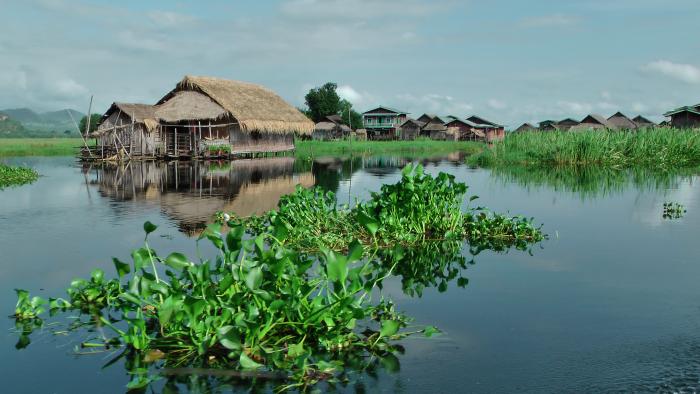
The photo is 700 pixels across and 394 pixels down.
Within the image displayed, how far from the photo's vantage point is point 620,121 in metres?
85.4

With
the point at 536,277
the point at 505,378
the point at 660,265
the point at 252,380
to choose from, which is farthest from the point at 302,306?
the point at 660,265

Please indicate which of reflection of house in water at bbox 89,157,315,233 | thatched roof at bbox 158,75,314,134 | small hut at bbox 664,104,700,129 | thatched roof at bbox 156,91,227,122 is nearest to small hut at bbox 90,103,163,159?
thatched roof at bbox 156,91,227,122

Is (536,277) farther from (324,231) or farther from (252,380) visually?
(252,380)

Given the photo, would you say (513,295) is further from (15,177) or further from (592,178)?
(15,177)

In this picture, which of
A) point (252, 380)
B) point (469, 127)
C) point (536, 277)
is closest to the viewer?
point (252, 380)

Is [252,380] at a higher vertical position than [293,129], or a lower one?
lower

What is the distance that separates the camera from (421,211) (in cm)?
1084

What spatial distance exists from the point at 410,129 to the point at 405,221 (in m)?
75.8

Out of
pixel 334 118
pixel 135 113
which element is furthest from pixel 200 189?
pixel 334 118

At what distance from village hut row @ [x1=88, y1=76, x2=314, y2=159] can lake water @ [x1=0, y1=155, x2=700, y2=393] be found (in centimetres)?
2067

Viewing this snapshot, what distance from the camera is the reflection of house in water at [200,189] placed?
1511 centimetres

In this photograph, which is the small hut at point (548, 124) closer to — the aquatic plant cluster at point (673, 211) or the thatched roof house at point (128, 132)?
the thatched roof house at point (128, 132)

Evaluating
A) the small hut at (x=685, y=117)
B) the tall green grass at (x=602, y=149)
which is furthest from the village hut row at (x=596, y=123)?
the tall green grass at (x=602, y=149)

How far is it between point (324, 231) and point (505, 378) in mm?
6097
